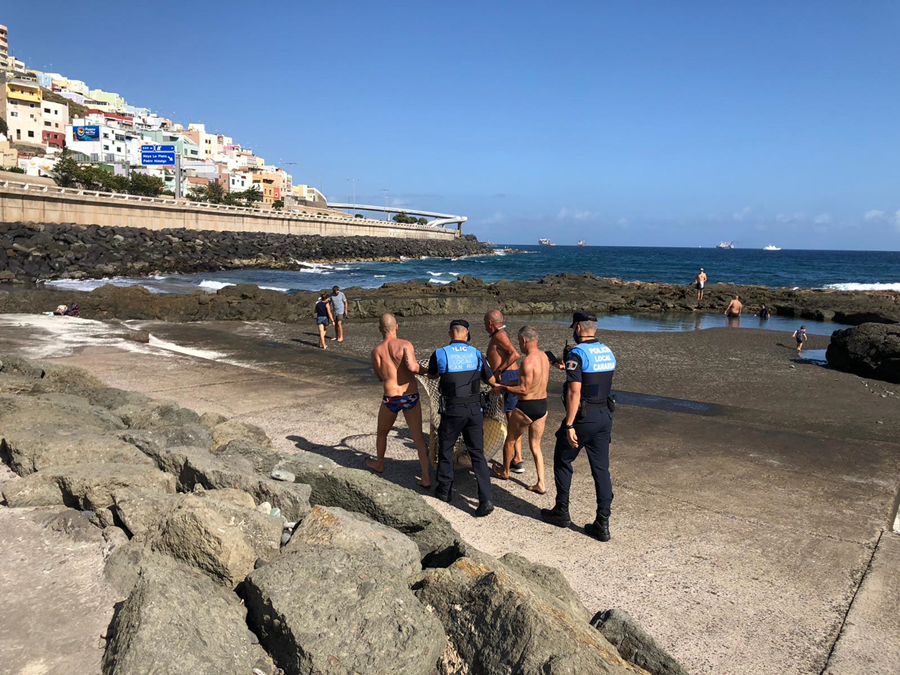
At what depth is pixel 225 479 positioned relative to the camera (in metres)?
4.55

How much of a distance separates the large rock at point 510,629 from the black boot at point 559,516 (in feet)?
7.06

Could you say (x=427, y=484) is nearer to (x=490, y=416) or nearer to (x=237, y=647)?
(x=490, y=416)

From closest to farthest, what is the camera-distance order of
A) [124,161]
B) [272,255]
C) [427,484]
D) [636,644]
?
[636,644], [427,484], [272,255], [124,161]

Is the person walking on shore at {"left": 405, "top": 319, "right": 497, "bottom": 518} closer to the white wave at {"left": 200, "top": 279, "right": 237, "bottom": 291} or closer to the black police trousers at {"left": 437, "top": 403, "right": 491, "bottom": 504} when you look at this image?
the black police trousers at {"left": 437, "top": 403, "right": 491, "bottom": 504}

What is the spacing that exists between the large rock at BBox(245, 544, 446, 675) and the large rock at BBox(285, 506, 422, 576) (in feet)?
0.83

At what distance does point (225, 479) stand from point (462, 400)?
6.66ft

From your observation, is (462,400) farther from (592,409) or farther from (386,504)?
(386,504)

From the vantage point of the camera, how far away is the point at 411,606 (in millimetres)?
3143

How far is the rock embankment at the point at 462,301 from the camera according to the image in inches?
794

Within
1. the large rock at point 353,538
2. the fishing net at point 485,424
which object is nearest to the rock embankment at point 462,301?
the fishing net at point 485,424

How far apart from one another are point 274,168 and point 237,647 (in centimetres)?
16164

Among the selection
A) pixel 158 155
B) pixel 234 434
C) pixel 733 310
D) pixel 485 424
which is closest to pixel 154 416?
pixel 234 434

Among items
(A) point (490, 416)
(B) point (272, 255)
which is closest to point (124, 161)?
(B) point (272, 255)

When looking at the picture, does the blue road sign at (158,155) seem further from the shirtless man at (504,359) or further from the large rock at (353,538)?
the large rock at (353,538)
